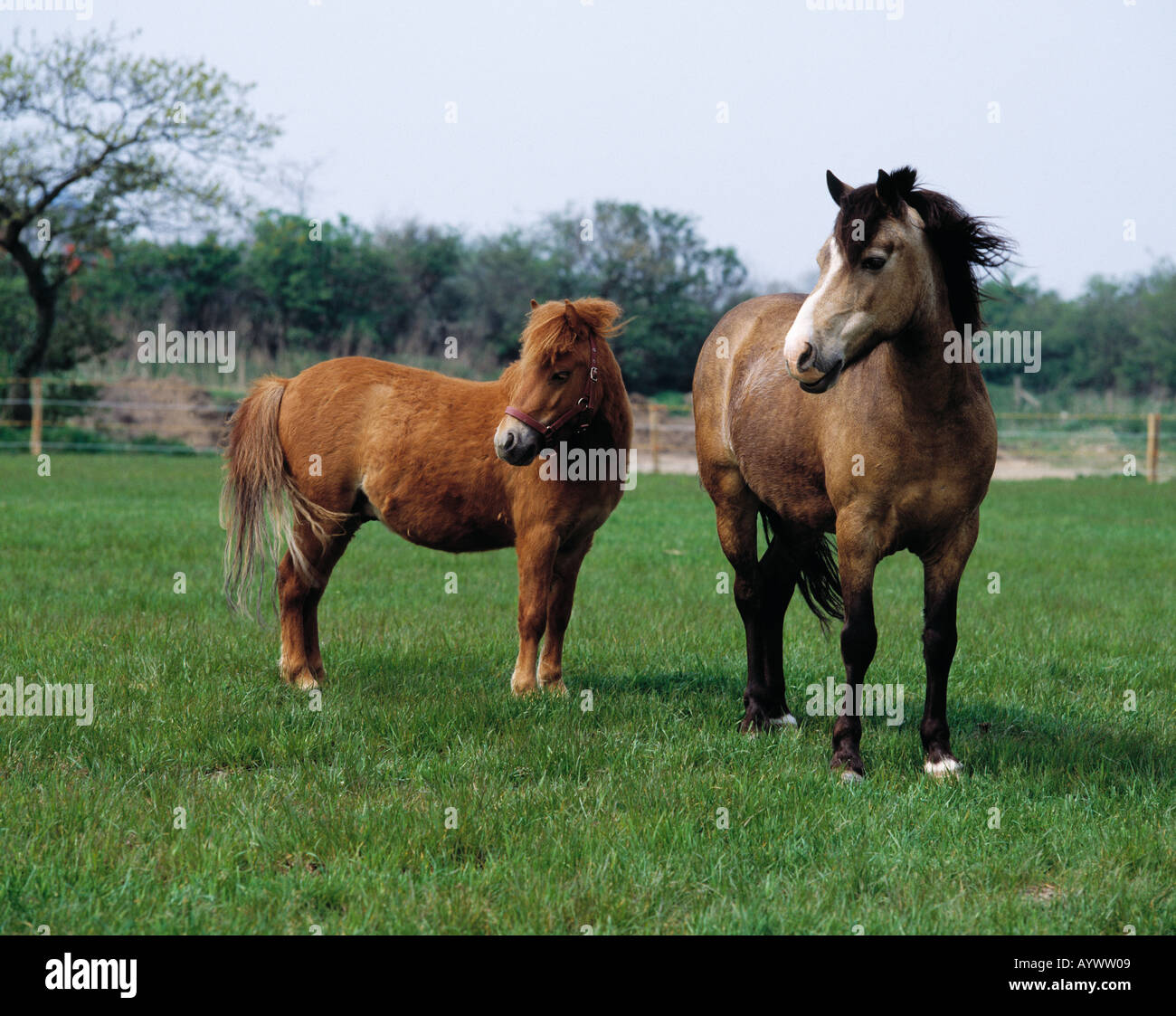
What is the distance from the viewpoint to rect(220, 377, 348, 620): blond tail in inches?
212

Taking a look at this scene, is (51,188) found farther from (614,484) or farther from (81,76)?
(614,484)

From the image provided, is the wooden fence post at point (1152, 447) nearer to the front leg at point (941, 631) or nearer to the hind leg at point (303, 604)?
the front leg at point (941, 631)

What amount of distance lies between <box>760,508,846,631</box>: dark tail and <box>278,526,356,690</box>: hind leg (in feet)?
7.91

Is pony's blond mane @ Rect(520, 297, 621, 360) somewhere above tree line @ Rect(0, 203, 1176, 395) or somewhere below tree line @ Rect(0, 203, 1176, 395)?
below

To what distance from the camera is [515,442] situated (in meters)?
Answer: 4.61

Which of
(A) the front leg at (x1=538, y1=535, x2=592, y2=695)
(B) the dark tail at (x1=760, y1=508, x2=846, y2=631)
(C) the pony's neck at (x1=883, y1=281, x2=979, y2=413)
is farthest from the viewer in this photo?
(A) the front leg at (x1=538, y1=535, x2=592, y2=695)

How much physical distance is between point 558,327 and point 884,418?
163 centimetres

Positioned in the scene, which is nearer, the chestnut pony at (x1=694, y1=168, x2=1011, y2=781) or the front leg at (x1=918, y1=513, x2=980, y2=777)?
the chestnut pony at (x1=694, y1=168, x2=1011, y2=781)

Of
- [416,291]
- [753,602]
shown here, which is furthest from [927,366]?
[416,291]

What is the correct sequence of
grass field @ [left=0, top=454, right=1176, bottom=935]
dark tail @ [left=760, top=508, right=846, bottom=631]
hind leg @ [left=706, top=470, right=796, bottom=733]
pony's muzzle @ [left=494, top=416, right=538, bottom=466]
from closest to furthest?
grass field @ [left=0, top=454, right=1176, bottom=935] → pony's muzzle @ [left=494, top=416, right=538, bottom=466] → hind leg @ [left=706, top=470, right=796, bottom=733] → dark tail @ [left=760, top=508, right=846, bottom=631]

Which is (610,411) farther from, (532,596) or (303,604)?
(303,604)

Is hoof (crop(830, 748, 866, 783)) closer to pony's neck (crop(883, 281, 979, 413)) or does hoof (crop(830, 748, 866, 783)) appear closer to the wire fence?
pony's neck (crop(883, 281, 979, 413))

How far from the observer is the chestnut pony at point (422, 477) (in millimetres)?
5012

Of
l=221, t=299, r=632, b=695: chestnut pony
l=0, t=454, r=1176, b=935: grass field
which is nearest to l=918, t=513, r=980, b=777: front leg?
l=0, t=454, r=1176, b=935: grass field
